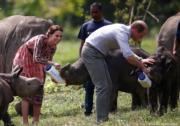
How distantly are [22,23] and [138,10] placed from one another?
5.77 metres

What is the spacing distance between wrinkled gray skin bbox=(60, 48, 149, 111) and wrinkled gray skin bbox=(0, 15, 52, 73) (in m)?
1.06

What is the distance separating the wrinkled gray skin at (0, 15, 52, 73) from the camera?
17.1 meters

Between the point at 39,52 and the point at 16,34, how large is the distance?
305 cm

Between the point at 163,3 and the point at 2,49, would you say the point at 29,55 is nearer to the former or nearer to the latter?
the point at 2,49

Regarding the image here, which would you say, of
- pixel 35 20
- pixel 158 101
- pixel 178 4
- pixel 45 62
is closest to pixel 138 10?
pixel 35 20

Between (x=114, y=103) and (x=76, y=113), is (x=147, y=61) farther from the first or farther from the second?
(x=76, y=113)

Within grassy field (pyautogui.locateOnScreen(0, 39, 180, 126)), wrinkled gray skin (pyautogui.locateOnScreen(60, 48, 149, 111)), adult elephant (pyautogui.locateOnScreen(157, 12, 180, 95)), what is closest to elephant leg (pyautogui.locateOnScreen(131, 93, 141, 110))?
wrinkled gray skin (pyautogui.locateOnScreen(60, 48, 149, 111))

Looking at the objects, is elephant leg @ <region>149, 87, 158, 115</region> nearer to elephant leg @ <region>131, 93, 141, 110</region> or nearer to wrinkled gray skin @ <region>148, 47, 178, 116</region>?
wrinkled gray skin @ <region>148, 47, 178, 116</region>

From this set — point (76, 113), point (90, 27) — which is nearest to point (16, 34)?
point (90, 27)

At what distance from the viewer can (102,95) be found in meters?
14.1

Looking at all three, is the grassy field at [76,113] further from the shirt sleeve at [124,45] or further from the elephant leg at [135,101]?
the shirt sleeve at [124,45]

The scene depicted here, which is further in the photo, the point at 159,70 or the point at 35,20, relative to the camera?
the point at 35,20

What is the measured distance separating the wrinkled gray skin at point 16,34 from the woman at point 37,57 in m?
2.45

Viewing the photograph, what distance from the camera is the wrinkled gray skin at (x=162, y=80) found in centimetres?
1523
